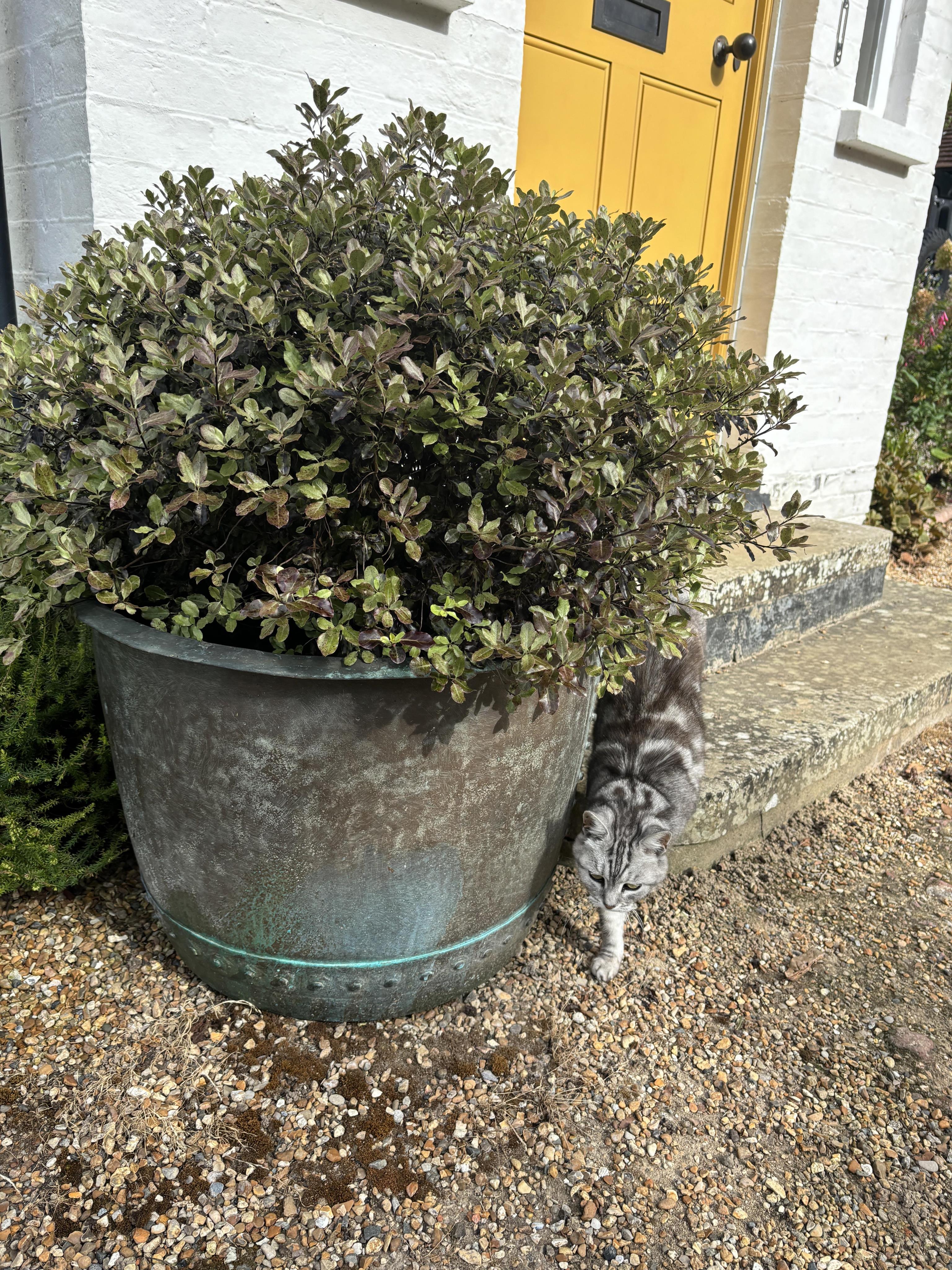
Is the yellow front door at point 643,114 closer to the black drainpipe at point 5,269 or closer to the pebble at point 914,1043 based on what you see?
the black drainpipe at point 5,269

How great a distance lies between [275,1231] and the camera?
1.54m

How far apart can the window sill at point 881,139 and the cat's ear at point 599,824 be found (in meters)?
3.88

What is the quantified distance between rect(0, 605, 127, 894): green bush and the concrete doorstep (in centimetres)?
159

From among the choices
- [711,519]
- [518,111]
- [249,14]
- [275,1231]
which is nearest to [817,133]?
[518,111]

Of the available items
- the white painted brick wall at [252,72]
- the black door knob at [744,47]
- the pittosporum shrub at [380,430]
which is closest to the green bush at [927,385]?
the black door knob at [744,47]

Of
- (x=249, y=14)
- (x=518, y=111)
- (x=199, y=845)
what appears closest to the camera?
(x=199, y=845)

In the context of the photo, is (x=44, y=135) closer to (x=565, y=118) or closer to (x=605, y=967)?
(x=565, y=118)

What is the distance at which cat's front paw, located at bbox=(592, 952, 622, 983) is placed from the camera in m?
2.18

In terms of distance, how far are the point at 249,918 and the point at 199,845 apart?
18 centimetres

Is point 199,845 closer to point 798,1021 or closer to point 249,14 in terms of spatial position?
point 798,1021

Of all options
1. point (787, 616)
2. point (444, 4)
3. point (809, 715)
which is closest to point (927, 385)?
point (787, 616)

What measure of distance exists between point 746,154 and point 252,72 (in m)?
2.80

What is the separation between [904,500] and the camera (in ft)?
18.9

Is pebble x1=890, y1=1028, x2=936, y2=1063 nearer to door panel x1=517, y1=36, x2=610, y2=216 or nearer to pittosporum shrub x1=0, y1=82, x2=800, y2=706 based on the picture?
pittosporum shrub x1=0, y1=82, x2=800, y2=706
